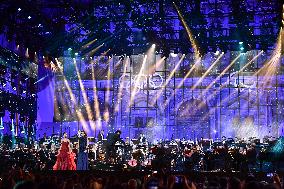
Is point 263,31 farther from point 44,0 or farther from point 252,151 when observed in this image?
point 44,0

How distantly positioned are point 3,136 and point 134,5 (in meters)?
8.81

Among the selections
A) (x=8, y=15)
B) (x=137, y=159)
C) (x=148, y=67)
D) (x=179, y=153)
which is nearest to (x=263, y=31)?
(x=148, y=67)

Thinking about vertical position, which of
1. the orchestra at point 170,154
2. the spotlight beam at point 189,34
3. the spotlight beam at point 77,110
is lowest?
the orchestra at point 170,154

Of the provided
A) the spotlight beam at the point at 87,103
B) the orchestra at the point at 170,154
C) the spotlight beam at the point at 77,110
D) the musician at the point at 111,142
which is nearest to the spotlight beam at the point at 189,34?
the orchestra at the point at 170,154

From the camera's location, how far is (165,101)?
2967cm

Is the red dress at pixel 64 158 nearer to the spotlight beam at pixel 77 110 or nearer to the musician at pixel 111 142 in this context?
the musician at pixel 111 142

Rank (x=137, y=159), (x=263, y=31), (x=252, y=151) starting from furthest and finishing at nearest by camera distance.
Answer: (x=263, y=31) → (x=137, y=159) → (x=252, y=151)

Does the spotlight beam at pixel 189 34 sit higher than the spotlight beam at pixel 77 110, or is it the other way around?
the spotlight beam at pixel 189 34

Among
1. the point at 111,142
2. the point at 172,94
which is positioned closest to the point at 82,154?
the point at 111,142

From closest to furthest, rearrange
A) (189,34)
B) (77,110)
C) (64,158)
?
(64,158)
(189,34)
(77,110)

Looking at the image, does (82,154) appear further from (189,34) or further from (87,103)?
(87,103)

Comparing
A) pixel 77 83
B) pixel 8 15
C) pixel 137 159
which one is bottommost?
pixel 137 159

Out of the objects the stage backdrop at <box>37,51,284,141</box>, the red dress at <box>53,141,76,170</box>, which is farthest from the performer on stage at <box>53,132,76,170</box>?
the stage backdrop at <box>37,51,284,141</box>

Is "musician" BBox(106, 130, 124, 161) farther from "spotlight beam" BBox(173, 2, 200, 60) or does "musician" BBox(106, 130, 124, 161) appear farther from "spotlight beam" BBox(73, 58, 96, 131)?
"spotlight beam" BBox(73, 58, 96, 131)
